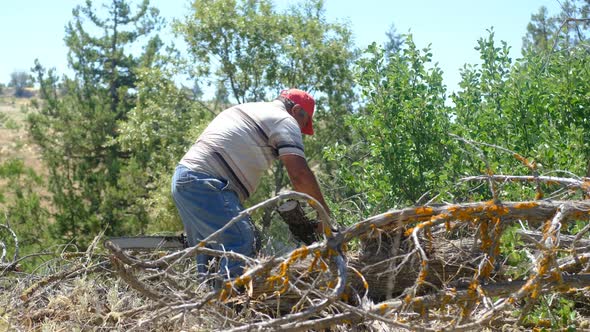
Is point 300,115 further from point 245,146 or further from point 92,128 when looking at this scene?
point 92,128

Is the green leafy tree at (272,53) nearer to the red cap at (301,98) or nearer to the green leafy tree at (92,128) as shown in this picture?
the green leafy tree at (92,128)

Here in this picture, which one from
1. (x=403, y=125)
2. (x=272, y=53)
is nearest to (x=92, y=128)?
(x=272, y=53)

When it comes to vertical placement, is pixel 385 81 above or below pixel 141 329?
above

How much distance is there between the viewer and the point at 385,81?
784cm

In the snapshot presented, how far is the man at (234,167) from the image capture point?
5.06m

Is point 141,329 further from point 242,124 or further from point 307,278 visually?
point 242,124

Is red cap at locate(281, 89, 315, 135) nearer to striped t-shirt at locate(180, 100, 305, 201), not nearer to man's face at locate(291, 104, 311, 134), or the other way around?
man's face at locate(291, 104, 311, 134)

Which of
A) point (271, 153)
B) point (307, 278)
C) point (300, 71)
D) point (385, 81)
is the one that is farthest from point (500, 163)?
point (300, 71)

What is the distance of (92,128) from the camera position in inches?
873

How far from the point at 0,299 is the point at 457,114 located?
14.6ft

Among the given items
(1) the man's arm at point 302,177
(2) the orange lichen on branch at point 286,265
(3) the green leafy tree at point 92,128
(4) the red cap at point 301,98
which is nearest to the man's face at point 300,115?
(4) the red cap at point 301,98

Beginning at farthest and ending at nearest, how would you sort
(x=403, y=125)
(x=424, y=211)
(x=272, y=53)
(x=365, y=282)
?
Answer: (x=272, y=53)
(x=403, y=125)
(x=424, y=211)
(x=365, y=282)

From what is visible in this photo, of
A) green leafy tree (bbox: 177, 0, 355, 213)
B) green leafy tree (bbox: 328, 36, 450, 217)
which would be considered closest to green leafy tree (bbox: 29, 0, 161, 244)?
green leafy tree (bbox: 177, 0, 355, 213)

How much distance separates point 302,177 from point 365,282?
151 cm
